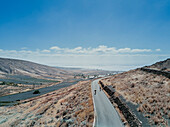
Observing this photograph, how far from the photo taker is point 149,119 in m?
11.2

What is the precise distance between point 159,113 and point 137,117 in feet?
7.79

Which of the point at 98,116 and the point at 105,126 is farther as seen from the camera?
the point at 98,116

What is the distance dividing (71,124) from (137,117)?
863cm

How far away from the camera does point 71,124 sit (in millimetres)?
14211

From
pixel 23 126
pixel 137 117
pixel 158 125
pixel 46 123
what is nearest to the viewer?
pixel 158 125

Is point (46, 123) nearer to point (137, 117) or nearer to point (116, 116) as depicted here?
point (116, 116)

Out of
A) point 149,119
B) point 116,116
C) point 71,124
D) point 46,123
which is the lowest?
point 46,123

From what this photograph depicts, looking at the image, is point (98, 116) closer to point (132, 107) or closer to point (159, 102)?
point (132, 107)

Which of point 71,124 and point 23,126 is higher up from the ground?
point 71,124

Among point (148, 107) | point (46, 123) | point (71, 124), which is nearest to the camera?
point (148, 107)

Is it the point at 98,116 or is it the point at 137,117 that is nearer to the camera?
the point at 137,117

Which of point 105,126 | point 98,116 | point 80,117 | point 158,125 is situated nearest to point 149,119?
point 158,125

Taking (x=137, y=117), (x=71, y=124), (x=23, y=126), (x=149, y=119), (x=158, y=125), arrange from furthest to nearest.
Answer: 1. (x=23, y=126)
2. (x=71, y=124)
3. (x=137, y=117)
4. (x=149, y=119)
5. (x=158, y=125)

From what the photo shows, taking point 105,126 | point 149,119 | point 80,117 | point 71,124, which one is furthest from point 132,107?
point 71,124
